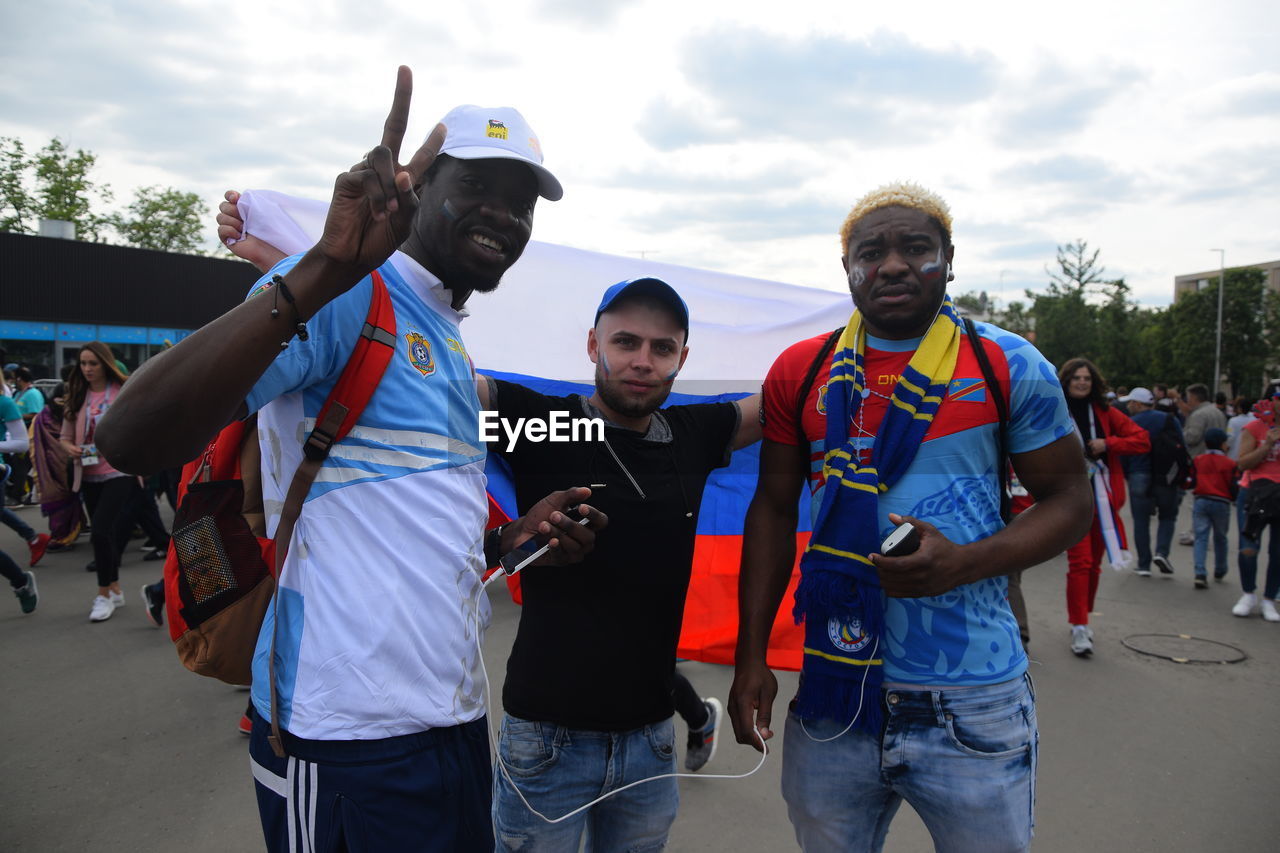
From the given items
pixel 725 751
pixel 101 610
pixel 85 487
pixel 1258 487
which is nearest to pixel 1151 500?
pixel 1258 487

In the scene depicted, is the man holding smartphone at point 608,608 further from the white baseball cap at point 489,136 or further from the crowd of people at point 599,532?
the white baseball cap at point 489,136

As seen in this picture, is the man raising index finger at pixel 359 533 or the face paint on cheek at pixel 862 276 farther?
the face paint on cheek at pixel 862 276

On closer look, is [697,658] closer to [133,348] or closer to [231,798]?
[231,798]

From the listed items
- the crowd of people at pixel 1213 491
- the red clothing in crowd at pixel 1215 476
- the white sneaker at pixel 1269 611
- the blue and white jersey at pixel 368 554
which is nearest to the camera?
the blue and white jersey at pixel 368 554

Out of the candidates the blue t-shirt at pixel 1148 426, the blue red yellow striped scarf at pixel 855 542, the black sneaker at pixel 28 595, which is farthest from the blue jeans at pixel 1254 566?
the black sneaker at pixel 28 595

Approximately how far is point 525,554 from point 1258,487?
26.9ft

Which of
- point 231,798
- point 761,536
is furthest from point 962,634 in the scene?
point 231,798

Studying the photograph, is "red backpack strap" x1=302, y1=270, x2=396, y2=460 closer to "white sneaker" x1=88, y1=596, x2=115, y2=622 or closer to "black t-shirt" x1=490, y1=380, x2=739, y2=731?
"black t-shirt" x1=490, y1=380, x2=739, y2=731

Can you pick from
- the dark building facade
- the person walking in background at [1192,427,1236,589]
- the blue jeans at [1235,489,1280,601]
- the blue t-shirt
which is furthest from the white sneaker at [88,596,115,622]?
the dark building facade

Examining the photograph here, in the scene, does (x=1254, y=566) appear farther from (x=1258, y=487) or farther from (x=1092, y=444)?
(x=1092, y=444)

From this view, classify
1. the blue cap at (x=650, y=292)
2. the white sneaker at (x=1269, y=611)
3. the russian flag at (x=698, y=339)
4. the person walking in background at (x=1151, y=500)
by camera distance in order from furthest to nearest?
the person walking in background at (x=1151, y=500)
the white sneaker at (x=1269, y=611)
the russian flag at (x=698, y=339)
the blue cap at (x=650, y=292)

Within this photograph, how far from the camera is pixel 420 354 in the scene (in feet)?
5.67

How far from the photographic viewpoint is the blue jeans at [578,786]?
220 centimetres

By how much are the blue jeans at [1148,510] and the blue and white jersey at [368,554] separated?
370 inches
